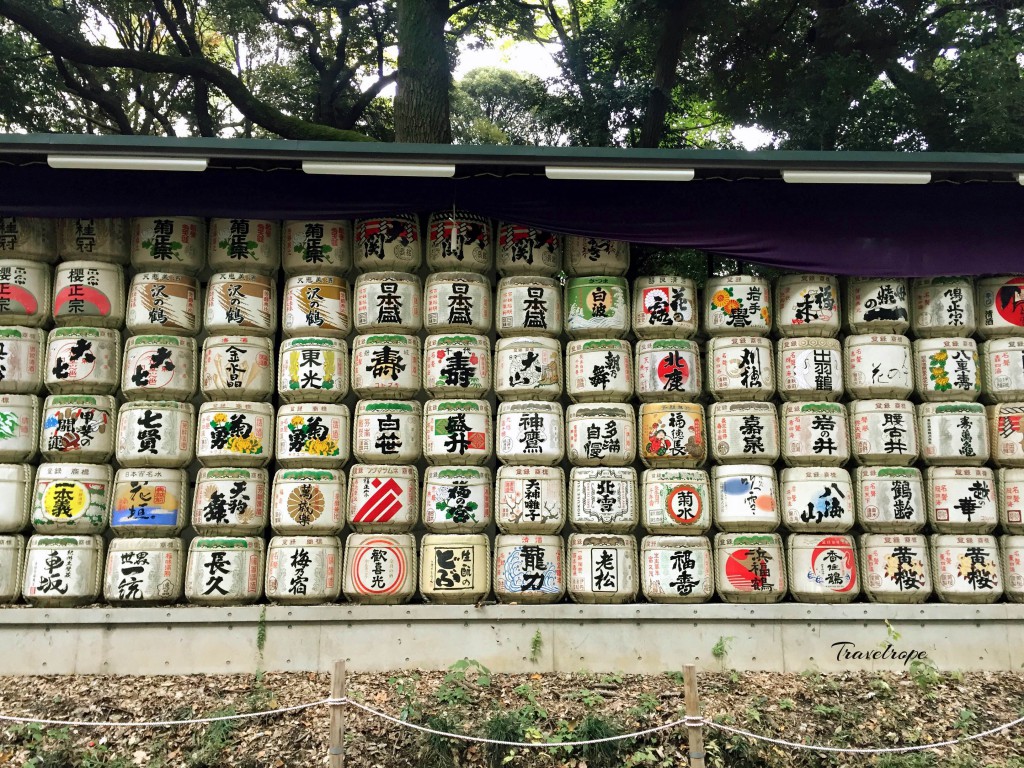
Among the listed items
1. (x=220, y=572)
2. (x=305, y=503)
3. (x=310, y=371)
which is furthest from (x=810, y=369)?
(x=220, y=572)

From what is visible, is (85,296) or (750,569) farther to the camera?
(85,296)

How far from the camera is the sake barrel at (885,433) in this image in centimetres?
780

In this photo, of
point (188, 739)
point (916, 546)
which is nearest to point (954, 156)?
point (916, 546)

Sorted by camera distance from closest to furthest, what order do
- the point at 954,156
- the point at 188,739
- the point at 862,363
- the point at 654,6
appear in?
the point at 188,739
the point at 954,156
the point at 862,363
the point at 654,6

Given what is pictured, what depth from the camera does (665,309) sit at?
26.4ft

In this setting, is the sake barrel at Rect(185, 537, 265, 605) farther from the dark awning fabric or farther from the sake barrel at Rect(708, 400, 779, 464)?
the sake barrel at Rect(708, 400, 779, 464)

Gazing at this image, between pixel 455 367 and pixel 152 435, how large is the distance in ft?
8.51

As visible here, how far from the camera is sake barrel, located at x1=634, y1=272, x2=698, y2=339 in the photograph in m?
8.05

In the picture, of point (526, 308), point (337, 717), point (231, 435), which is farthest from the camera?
point (526, 308)

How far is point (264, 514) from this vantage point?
7711 millimetres

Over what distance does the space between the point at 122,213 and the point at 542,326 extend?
371 centimetres

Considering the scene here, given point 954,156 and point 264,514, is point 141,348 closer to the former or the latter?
point 264,514

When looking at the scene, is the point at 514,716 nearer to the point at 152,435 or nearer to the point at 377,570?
the point at 377,570

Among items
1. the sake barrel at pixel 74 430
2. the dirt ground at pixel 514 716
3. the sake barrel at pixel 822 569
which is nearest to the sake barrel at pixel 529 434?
the dirt ground at pixel 514 716
